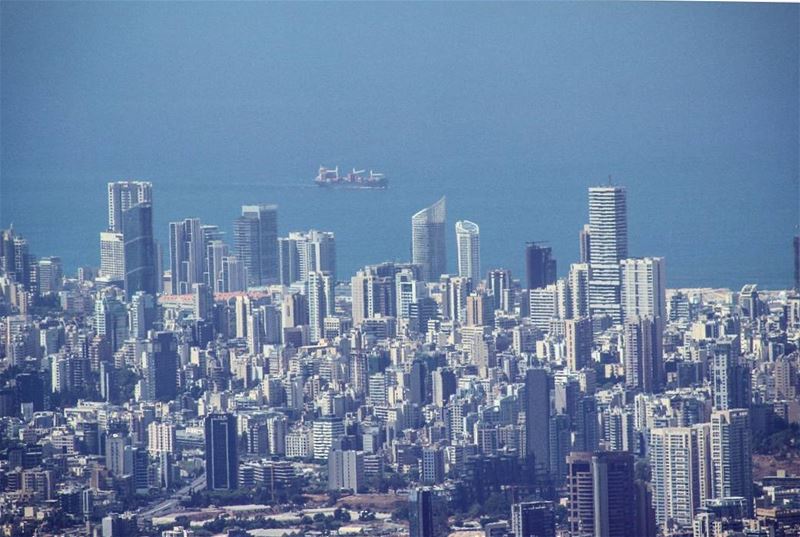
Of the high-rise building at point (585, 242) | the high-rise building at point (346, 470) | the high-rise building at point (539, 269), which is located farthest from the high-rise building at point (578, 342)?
the high-rise building at point (346, 470)

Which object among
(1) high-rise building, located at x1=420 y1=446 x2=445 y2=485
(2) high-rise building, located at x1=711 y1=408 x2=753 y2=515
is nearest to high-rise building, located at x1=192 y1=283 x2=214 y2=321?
(1) high-rise building, located at x1=420 y1=446 x2=445 y2=485

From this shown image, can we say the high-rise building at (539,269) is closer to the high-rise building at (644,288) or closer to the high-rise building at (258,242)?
the high-rise building at (644,288)

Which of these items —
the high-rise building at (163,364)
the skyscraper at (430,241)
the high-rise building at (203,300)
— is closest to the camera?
the high-rise building at (163,364)

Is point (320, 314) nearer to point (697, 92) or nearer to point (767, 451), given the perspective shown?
point (697, 92)

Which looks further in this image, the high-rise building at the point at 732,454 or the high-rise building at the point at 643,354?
the high-rise building at the point at 643,354

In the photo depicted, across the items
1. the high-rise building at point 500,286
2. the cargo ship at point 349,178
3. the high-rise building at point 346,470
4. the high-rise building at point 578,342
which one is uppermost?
the cargo ship at point 349,178

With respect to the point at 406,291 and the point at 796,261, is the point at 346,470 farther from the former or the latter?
the point at 406,291
